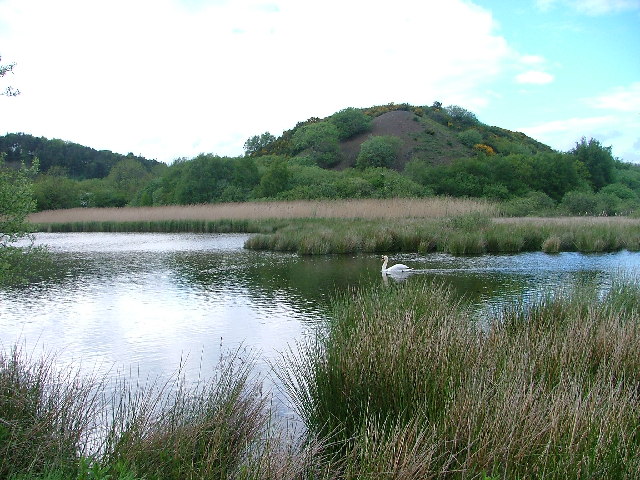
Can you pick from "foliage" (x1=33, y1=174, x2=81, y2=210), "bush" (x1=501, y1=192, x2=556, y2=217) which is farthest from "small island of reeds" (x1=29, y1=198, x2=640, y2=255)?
"foliage" (x1=33, y1=174, x2=81, y2=210)

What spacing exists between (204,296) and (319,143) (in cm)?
5233

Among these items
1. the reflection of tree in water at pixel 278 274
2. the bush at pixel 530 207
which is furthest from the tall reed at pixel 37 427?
Result: the bush at pixel 530 207

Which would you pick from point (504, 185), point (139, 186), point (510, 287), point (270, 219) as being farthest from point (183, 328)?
point (139, 186)

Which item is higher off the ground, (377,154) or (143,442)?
(377,154)

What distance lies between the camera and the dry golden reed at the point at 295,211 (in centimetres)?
2664

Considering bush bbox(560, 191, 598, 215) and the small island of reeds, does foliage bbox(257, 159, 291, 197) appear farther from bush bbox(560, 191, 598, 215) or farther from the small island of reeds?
bush bbox(560, 191, 598, 215)

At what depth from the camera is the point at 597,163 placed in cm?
5306

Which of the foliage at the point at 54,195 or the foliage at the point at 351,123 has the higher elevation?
the foliage at the point at 351,123

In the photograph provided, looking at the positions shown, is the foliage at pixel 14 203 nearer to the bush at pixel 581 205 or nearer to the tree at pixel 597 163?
the bush at pixel 581 205

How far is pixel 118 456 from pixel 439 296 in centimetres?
397

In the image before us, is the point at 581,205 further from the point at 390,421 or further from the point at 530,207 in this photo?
the point at 390,421

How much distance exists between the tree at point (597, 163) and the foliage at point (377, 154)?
17.0 m

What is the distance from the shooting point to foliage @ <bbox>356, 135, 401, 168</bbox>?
55594 millimetres

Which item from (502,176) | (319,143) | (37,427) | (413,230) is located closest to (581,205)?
(502,176)
